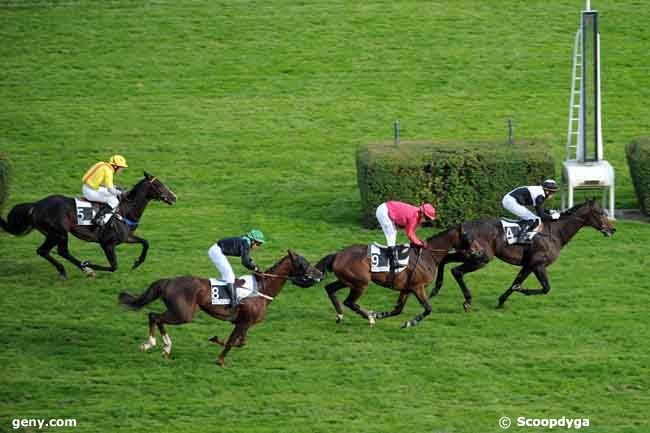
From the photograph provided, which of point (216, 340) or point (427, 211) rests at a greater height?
point (427, 211)

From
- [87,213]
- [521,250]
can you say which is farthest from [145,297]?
[521,250]

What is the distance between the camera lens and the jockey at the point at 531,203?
17219 millimetres

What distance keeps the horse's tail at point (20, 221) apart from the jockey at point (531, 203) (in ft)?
21.4

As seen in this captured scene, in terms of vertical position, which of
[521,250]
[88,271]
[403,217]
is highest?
[403,217]

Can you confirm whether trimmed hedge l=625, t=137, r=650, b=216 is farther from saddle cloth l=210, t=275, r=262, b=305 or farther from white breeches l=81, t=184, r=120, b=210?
white breeches l=81, t=184, r=120, b=210

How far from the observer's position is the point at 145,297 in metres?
15.2

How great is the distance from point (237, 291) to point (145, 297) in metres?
1.07

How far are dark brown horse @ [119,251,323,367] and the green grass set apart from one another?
405 millimetres

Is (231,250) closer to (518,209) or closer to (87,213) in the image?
(87,213)

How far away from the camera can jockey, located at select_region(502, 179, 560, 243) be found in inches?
678

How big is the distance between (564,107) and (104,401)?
533 inches

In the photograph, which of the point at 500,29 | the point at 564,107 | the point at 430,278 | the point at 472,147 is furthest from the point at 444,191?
the point at 500,29

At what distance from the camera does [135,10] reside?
28.5 m

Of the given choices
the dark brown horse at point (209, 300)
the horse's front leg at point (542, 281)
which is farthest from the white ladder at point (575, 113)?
the dark brown horse at point (209, 300)
